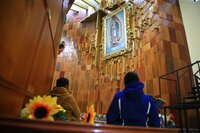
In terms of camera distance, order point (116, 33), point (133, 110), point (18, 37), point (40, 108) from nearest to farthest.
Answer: point (40, 108) → point (18, 37) → point (133, 110) → point (116, 33)

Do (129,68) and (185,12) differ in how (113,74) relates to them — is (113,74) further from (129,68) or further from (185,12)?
(185,12)

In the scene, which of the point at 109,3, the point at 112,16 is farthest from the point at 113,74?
the point at 109,3

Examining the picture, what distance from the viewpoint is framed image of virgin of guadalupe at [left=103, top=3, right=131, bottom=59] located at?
594 cm

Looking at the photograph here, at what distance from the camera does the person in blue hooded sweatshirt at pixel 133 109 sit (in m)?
1.53

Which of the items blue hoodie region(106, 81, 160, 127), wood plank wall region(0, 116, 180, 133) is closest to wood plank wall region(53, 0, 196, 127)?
blue hoodie region(106, 81, 160, 127)

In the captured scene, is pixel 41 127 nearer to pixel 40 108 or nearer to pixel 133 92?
pixel 40 108

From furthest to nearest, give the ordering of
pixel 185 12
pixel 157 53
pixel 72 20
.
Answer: pixel 72 20
pixel 185 12
pixel 157 53

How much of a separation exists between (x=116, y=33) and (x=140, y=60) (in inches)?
68.8

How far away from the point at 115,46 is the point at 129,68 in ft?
3.83

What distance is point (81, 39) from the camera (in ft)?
25.3

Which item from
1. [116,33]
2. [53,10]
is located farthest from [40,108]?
[116,33]

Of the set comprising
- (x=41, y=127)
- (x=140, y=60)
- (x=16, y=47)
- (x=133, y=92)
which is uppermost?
(x=140, y=60)

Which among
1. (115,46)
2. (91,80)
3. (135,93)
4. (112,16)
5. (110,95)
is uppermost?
(112,16)

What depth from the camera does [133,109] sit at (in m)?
1.54
